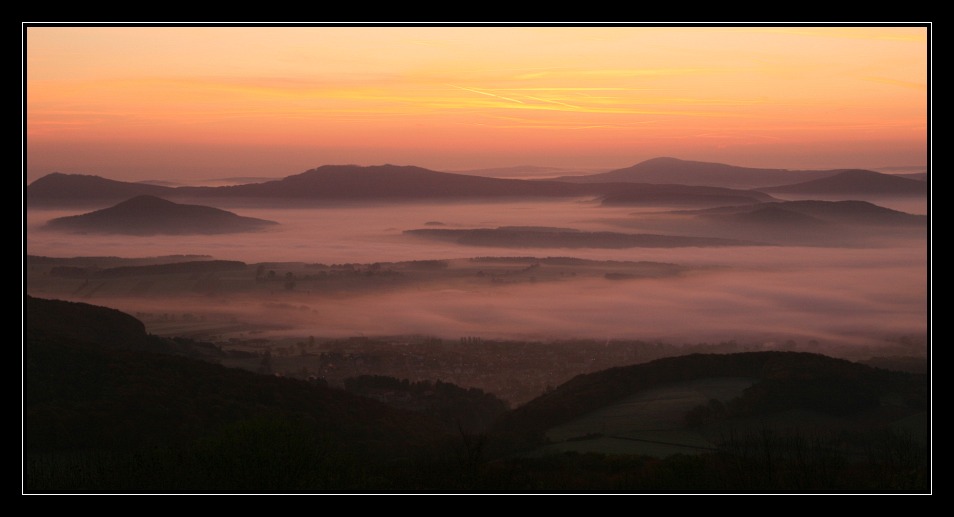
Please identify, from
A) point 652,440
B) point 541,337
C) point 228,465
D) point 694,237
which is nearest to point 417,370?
point 541,337

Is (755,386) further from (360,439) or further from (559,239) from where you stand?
(559,239)

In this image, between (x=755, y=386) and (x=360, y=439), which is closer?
(x=360, y=439)

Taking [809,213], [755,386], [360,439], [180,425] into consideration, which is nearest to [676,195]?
[809,213]

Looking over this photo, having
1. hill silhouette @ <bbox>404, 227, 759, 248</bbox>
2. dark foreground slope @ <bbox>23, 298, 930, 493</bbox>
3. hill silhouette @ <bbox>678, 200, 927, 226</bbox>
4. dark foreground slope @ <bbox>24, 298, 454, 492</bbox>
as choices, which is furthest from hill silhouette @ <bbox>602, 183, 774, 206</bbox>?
dark foreground slope @ <bbox>24, 298, 454, 492</bbox>

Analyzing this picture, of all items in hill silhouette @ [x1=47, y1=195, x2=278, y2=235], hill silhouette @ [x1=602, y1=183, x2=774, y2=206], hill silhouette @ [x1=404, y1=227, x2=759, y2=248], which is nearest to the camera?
hill silhouette @ [x1=47, y1=195, x2=278, y2=235]

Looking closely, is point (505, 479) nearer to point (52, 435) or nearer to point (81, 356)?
point (52, 435)

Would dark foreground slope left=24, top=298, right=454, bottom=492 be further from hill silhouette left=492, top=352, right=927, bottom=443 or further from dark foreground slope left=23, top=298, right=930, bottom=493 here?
hill silhouette left=492, top=352, right=927, bottom=443

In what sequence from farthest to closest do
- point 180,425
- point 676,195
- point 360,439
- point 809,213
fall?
point 809,213, point 676,195, point 360,439, point 180,425

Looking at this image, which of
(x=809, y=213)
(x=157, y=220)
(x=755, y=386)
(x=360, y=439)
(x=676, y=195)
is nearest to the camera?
(x=360, y=439)

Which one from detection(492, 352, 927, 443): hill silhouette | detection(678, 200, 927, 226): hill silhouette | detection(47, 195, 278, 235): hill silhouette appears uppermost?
detection(678, 200, 927, 226): hill silhouette

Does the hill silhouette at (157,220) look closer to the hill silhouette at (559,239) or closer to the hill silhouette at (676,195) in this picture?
the hill silhouette at (559,239)

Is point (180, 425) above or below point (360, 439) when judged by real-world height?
above
